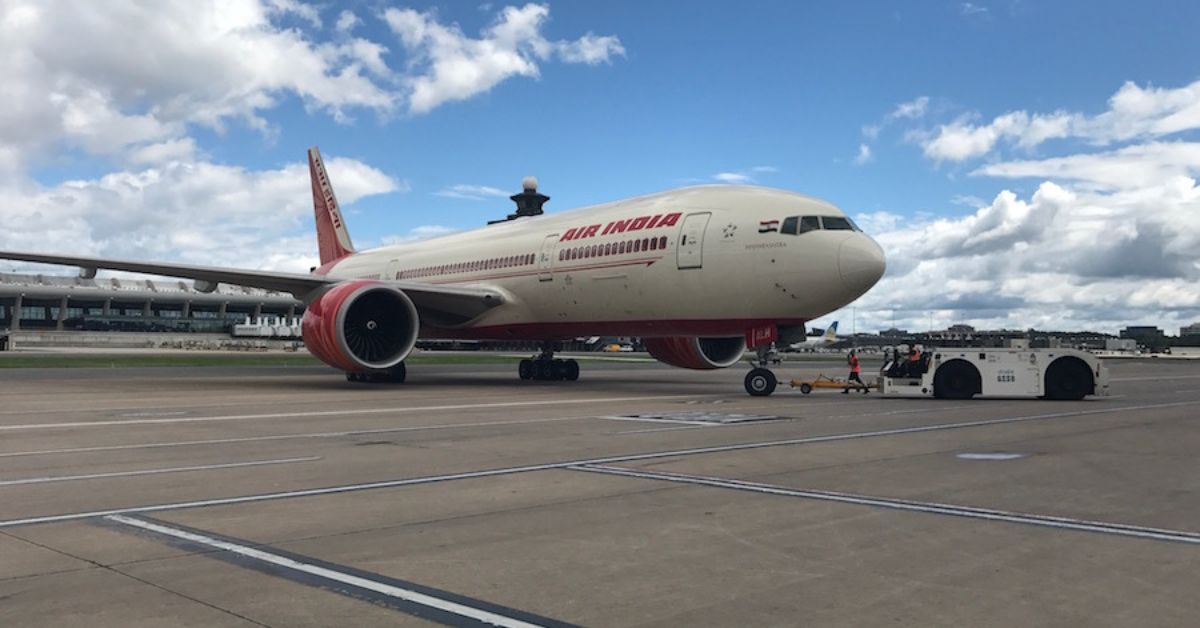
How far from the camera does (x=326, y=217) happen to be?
35688 millimetres

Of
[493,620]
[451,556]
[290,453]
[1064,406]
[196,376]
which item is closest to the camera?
[493,620]

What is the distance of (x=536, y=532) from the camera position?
585cm

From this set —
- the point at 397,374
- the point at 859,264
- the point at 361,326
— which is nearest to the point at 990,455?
the point at 859,264

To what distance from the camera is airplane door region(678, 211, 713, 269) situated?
19.5 meters

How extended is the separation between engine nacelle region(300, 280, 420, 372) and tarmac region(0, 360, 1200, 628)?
7957mm

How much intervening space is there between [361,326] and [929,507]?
18.0 metres

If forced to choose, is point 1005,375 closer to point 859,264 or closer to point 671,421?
point 859,264

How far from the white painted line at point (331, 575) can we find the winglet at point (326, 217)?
1187 inches

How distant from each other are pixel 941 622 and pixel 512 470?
515 centimetres

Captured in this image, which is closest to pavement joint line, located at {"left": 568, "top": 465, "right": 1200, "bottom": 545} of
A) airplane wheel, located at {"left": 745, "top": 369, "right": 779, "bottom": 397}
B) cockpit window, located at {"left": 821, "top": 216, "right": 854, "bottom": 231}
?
cockpit window, located at {"left": 821, "top": 216, "right": 854, "bottom": 231}

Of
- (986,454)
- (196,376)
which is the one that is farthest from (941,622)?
(196,376)

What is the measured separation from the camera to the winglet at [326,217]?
116ft

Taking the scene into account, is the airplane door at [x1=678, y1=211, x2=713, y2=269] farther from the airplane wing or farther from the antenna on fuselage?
the antenna on fuselage

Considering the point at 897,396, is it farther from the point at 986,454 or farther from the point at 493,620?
the point at 493,620
